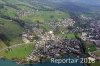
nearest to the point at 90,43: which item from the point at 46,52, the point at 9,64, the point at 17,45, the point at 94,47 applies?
the point at 94,47

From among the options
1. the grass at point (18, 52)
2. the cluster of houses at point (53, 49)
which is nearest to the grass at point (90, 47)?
the cluster of houses at point (53, 49)

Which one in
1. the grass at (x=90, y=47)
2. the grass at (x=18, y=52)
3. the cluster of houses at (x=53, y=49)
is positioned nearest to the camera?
the grass at (x=18, y=52)

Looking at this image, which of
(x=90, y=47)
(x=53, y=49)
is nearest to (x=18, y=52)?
(x=53, y=49)

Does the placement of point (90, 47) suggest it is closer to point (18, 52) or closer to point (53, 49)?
point (53, 49)

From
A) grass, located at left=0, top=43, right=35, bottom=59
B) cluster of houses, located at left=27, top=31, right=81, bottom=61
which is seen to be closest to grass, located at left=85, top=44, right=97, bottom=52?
cluster of houses, located at left=27, top=31, right=81, bottom=61

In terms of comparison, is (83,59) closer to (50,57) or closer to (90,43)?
(50,57)

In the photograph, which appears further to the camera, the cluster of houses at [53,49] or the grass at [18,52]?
the cluster of houses at [53,49]

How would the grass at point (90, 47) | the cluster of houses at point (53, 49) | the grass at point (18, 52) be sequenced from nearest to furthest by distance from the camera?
the grass at point (18, 52) → the cluster of houses at point (53, 49) → the grass at point (90, 47)

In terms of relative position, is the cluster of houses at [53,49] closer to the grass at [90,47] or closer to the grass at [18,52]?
the grass at [18,52]
